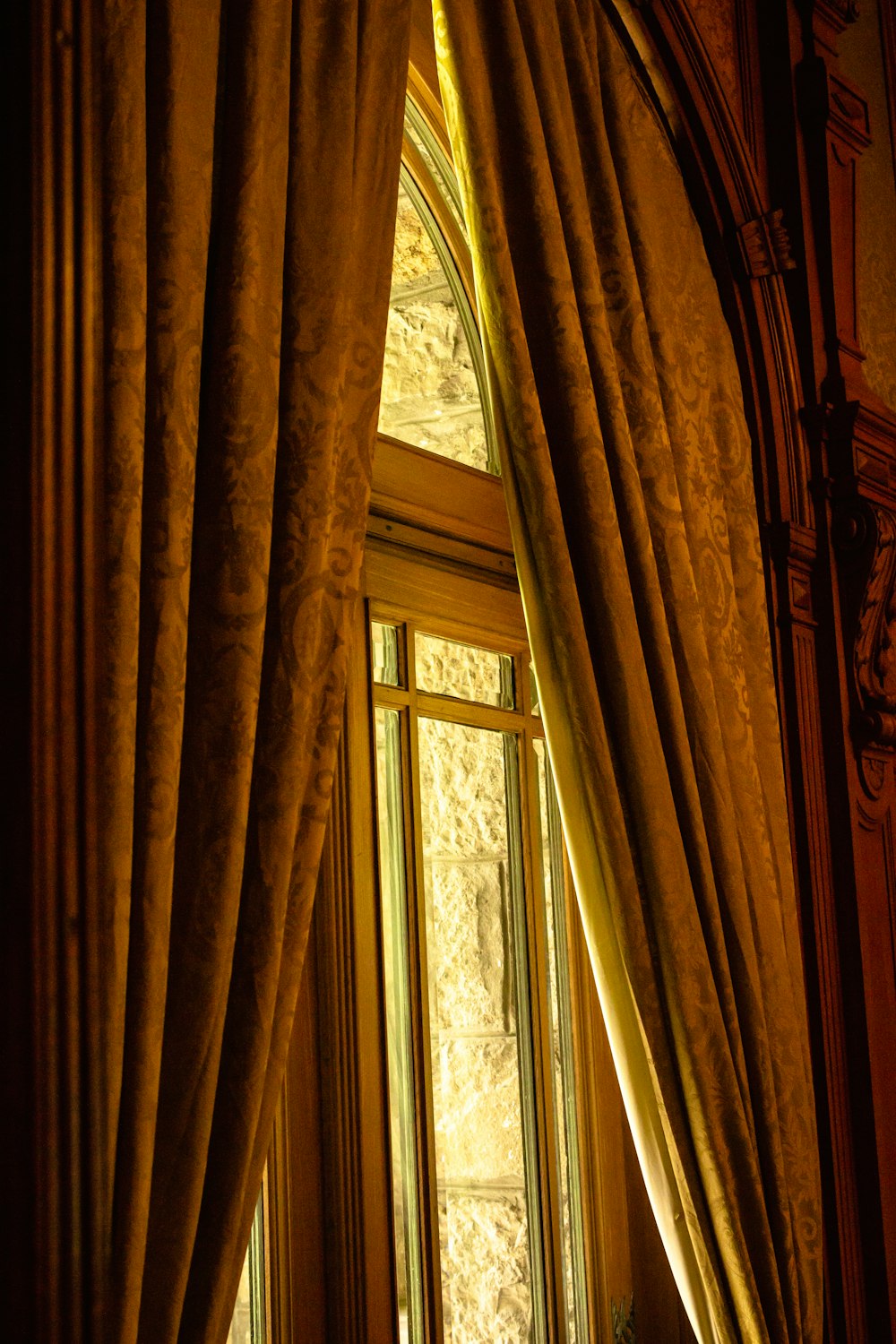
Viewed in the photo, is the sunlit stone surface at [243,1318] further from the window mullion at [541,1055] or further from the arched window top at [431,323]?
the arched window top at [431,323]

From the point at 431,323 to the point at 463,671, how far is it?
0.50 m

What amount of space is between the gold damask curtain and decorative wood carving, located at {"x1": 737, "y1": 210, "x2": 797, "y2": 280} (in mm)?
449

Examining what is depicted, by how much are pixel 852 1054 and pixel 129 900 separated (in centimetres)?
164

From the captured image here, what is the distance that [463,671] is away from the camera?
6.72 feet

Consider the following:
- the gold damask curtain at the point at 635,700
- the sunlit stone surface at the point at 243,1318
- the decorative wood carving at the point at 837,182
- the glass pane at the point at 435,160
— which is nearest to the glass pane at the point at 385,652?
the gold damask curtain at the point at 635,700

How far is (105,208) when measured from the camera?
4.09ft

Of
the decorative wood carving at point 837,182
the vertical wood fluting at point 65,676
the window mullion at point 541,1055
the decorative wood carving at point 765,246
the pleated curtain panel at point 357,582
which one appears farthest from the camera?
the decorative wood carving at point 837,182

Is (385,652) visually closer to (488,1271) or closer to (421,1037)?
(421,1037)

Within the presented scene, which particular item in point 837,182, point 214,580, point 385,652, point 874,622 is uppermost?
point 837,182

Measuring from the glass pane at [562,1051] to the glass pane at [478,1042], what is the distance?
0.10 meters

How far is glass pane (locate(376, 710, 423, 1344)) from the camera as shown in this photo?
1.78m

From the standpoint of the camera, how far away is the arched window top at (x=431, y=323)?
205cm

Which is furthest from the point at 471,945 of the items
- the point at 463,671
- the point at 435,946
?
the point at 463,671

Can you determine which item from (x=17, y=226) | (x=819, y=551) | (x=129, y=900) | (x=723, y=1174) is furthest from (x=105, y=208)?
(x=819, y=551)
